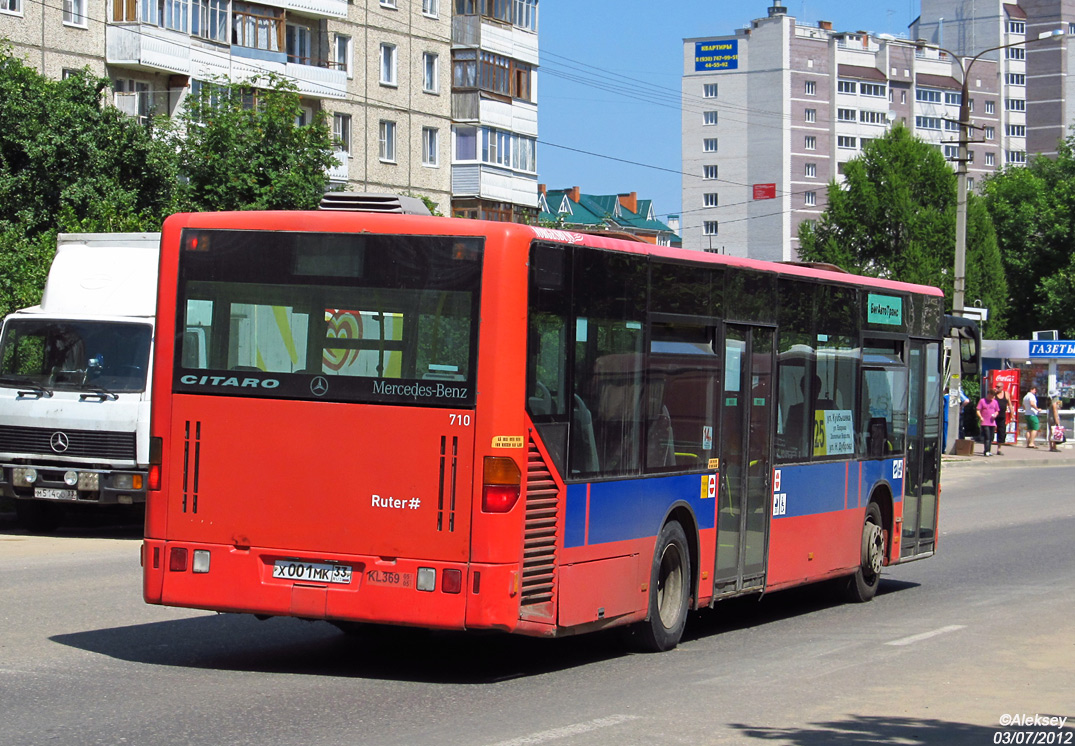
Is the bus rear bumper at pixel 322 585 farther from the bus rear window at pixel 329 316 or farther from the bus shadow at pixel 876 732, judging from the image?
the bus shadow at pixel 876 732

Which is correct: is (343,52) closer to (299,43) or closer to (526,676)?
(299,43)

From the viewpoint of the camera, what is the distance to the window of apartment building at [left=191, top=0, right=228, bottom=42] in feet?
162

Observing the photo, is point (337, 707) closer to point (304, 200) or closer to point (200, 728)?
point (200, 728)

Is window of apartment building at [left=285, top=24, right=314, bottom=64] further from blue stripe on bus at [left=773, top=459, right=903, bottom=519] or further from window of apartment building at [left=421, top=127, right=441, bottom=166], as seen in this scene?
blue stripe on bus at [left=773, top=459, right=903, bottom=519]

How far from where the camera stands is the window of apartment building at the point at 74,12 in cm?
4606

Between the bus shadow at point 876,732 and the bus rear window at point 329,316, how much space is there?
248 centimetres

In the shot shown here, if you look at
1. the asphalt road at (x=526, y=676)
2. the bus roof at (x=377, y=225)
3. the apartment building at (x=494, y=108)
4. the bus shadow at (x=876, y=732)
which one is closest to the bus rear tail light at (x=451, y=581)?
the asphalt road at (x=526, y=676)

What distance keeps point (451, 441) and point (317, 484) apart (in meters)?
0.87

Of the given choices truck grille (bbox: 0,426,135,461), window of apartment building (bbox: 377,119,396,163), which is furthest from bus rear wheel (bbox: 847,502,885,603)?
window of apartment building (bbox: 377,119,396,163)

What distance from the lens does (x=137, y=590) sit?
12.5 metres

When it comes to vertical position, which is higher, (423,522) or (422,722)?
(423,522)

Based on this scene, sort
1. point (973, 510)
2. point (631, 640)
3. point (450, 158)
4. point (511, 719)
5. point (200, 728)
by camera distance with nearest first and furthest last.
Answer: point (200, 728) → point (511, 719) → point (631, 640) → point (973, 510) → point (450, 158)

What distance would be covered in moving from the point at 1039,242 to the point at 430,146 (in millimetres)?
38293

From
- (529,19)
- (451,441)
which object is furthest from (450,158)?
(451,441)
